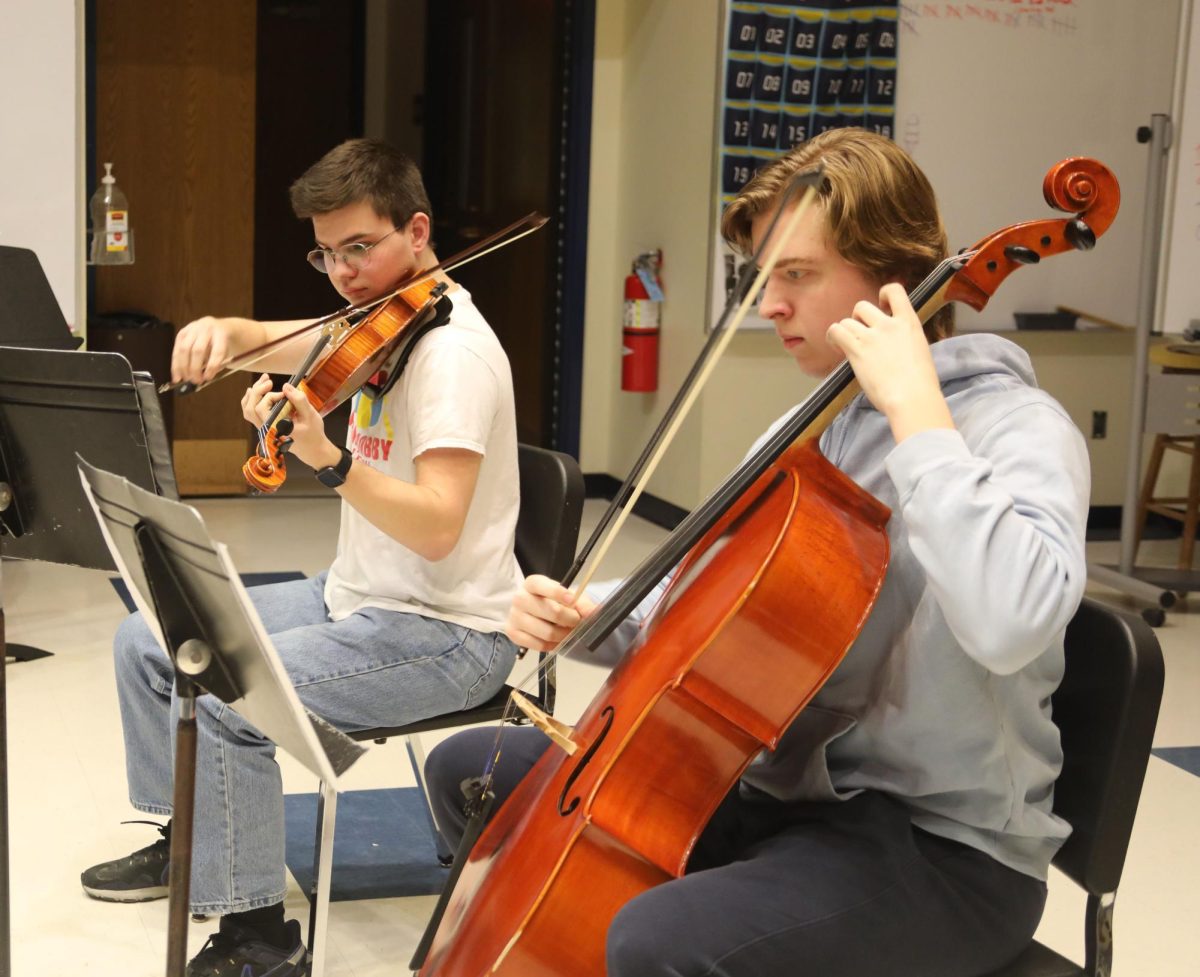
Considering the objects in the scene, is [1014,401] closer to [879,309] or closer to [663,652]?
[879,309]

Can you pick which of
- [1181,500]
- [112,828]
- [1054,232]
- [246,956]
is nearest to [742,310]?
[1054,232]

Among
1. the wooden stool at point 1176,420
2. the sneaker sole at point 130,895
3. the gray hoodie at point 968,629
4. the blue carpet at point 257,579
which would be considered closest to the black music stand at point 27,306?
the blue carpet at point 257,579

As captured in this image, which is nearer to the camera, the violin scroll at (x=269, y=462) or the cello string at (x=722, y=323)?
the cello string at (x=722, y=323)

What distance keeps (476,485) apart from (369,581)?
0.21 metres

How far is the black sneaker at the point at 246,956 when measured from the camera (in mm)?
1984

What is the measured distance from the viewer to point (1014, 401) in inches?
52.7

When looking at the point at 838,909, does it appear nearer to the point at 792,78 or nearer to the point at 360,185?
the point at 360,185

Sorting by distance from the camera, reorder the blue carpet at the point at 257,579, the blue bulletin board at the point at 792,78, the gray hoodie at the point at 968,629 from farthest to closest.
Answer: the blue bulletin board at the point at 792,78 < the blue carpet at the point at 257,579 < the gray hoodie at the point at 968,629

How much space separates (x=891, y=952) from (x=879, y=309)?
1.77ft

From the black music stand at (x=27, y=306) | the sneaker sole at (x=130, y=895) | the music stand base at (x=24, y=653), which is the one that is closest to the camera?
the sneaker sole at (x=130, y=895)

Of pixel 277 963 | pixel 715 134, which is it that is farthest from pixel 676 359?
pixel 277 963

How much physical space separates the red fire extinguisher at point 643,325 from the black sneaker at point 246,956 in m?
3.42

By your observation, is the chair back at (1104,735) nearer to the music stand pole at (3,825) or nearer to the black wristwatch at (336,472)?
the black wristwatch at (336,472)

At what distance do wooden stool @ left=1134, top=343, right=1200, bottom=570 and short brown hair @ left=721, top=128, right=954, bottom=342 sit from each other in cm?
302
